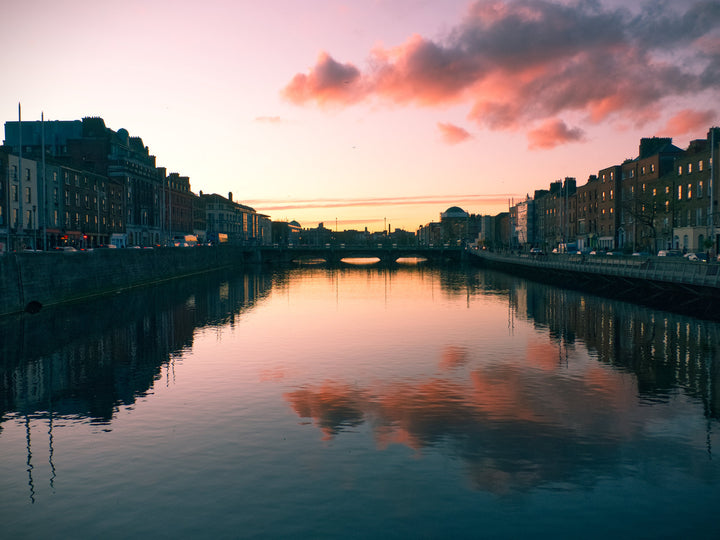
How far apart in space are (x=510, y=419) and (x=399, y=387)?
6046 mm

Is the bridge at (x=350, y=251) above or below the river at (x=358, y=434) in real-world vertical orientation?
above

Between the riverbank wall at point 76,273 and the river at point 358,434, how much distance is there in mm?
8860

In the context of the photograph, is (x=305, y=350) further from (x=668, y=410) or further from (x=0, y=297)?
(x=0, y=297)

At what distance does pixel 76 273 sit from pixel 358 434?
47.9 metres

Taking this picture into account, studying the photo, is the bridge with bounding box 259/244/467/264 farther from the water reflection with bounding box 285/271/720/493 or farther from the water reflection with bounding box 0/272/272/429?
the water reflection with bounding box 285/271/720/493

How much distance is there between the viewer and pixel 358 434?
18.5 metres

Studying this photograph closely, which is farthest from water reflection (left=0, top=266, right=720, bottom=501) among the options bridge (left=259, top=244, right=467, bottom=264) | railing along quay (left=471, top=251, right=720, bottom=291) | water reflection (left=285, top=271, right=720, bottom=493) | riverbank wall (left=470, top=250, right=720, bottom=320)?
bridge (left=259, top=244, right=467, bottom=264)

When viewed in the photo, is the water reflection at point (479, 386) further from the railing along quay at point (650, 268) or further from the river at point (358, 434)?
the railing along quay at point (650, 268)

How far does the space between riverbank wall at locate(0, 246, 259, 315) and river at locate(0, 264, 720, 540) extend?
8860mm

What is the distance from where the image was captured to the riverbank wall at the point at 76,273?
45.2m

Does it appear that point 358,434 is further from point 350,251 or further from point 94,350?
point 350,251

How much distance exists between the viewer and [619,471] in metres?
15.2

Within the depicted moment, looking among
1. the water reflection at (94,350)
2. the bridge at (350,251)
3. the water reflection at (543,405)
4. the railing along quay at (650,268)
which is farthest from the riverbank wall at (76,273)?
the bridge at (350,251)

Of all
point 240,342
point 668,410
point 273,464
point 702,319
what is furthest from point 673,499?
point 702,319
